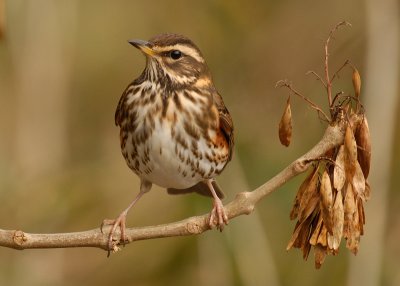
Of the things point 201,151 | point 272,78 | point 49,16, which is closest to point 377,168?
point 201,151

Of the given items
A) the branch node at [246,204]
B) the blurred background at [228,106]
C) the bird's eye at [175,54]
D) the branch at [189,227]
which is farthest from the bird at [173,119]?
the branch node at [246,204]

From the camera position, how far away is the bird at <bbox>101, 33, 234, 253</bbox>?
5168mm

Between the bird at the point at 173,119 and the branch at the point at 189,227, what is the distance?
99 centimetres

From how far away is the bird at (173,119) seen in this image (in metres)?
5.17

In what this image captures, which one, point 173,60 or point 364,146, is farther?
point 173,60

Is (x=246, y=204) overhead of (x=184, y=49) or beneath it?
beneath

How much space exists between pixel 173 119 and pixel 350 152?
1868 millimetres

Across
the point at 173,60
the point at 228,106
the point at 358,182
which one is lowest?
the point at 358,182

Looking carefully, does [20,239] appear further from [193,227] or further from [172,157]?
[172,157]

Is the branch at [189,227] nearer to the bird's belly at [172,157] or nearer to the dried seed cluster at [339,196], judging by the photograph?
the dried seed cluster at [339,196]

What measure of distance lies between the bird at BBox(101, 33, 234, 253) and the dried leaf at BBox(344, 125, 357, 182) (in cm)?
170

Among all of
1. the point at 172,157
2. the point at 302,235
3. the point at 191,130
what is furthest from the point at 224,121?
the point at 302,235

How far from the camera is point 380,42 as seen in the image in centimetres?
572

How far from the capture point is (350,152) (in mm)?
3439
